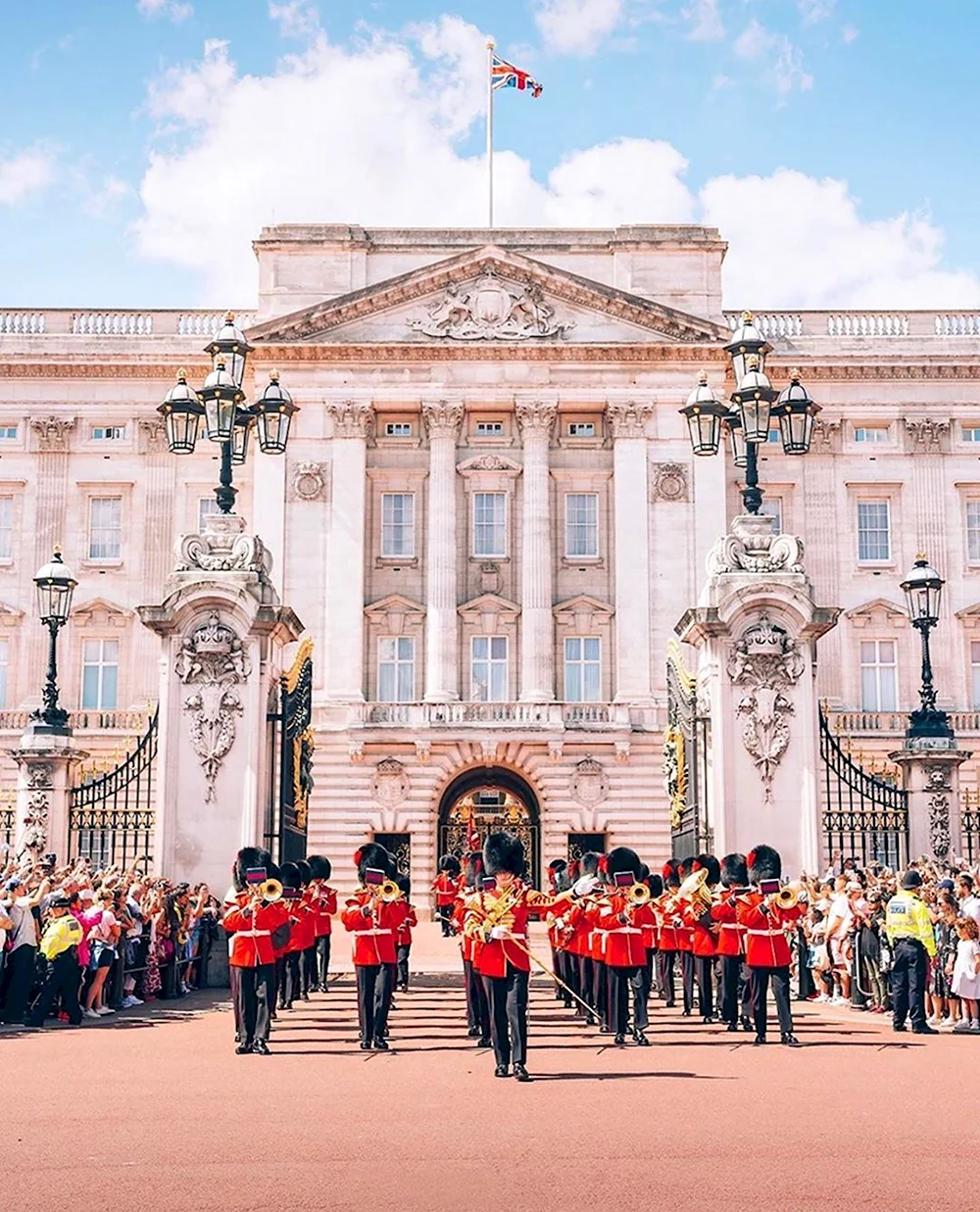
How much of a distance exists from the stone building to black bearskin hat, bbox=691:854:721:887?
28020 millimetres

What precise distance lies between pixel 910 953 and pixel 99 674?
35.4 m

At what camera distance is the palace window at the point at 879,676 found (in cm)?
4769

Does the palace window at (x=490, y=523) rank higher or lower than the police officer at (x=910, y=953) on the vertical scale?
higher

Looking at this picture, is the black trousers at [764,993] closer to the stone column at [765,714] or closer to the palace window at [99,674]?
the stone column at [765,714]

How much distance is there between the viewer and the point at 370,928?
576 inches

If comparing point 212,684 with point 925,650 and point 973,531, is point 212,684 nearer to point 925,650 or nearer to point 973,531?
point 925,650

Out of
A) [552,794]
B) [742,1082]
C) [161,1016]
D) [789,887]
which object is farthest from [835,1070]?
[552,794]

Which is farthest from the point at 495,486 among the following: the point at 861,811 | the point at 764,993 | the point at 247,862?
the point at 764,993

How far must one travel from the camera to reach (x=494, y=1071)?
12.6 m

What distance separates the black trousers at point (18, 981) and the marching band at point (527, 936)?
263cm

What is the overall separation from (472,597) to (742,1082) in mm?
35559

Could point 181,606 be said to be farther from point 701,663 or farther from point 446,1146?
point 446,1146

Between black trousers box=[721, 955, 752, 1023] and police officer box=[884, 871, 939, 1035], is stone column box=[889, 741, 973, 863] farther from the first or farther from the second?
black trousers box=[721, 955, 752, 1023]

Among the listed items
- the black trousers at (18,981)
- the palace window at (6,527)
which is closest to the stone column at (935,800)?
the black trousers at (18,981)
